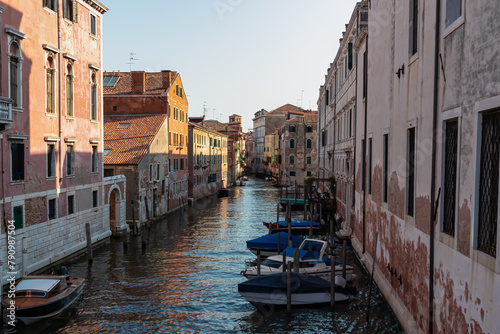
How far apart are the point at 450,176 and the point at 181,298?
10.2 m

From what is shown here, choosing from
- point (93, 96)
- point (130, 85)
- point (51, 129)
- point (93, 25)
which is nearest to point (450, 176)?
point (51, 129)

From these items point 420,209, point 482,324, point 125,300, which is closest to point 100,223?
point 125,300

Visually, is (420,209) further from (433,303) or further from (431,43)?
(431,43)

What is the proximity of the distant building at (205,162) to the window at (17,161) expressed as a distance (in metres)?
27.6

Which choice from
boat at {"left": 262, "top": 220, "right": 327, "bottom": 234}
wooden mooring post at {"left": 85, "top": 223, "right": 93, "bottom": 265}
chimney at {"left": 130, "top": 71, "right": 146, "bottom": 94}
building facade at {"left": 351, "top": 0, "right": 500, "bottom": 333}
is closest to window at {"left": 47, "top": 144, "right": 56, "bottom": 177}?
wooden mooring post at {"left": 85, "top": 223, "right": 93, "bottom": 265}

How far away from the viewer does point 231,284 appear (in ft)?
54.4

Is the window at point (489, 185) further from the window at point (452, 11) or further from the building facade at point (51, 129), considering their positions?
the building facade at point (51, 129)

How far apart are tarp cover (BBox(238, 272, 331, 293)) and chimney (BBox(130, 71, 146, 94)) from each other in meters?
24.4

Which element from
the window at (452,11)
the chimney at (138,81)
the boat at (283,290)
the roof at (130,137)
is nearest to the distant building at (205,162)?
the chimney at (138,81)

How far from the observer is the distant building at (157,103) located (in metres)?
33.8

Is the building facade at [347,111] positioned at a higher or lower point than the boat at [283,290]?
higher

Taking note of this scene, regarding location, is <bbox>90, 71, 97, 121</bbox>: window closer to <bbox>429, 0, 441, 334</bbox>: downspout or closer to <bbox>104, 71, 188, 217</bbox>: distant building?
<bbox>104, 71, 188, 217</bbox>: distant building

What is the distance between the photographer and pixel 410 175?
10414mm

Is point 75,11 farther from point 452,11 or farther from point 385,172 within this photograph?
point 452,11
